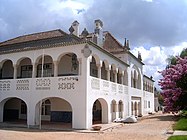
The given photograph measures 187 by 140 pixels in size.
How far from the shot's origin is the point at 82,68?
17094 mm

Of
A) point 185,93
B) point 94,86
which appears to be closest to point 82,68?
point 94,86

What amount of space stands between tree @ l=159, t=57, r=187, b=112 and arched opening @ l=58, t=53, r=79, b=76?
832 centimetres

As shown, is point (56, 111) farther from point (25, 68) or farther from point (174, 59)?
point (174, 59)

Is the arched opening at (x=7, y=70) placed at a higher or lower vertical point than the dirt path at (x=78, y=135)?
higher

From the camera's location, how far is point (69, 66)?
21.5 m

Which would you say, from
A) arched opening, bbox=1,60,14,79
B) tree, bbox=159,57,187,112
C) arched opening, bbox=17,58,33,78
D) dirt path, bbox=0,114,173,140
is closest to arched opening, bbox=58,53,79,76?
arched opening, bbox=17,58,33,78

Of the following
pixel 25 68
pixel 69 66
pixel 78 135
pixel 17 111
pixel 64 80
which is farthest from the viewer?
pixel 17 111

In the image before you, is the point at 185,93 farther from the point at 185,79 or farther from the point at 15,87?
the point at 15,87

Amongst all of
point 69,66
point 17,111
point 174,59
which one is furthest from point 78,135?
point 174,59

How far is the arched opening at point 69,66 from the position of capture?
21125mm

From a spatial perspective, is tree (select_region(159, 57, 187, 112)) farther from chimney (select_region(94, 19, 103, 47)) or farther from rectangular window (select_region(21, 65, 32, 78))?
rectangular window (select_region(21, 65, 32, 78))

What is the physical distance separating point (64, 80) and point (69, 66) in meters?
4.08

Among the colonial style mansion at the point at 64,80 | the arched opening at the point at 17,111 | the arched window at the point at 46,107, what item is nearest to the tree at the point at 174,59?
the colonial style mansion at the point at 64,80

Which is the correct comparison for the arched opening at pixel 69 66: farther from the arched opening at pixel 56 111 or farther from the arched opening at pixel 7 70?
the arched opening at pixel 7 70
